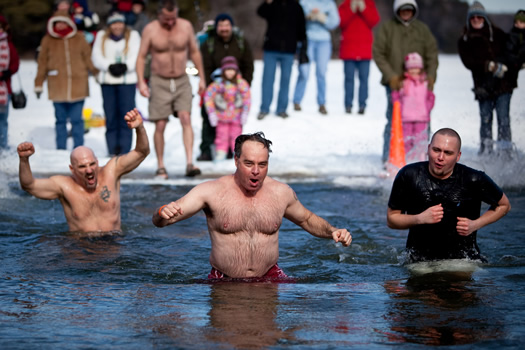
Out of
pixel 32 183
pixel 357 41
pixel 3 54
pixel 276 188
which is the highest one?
pixel 357 41

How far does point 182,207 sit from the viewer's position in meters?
5.99

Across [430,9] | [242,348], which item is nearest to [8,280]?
[242,348]

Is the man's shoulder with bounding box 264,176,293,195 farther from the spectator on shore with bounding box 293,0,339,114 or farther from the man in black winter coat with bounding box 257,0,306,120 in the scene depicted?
the spectator on shore with bounding box 293,0,339,114

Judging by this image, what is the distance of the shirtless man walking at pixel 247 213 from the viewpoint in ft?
19.9

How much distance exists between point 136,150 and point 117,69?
4453 millimetres

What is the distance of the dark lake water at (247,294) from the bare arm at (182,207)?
55cm

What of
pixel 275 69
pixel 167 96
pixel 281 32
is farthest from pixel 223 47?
pixel 275 69

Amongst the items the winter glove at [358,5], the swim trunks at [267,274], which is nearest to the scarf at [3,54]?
the winter glove at [358,5]

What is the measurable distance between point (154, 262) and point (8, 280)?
140 cm

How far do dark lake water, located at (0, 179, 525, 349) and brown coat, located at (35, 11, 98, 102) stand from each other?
3.38 metres

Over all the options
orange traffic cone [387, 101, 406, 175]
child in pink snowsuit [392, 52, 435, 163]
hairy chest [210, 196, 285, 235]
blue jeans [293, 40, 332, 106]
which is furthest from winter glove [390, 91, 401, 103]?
hairy chest [210, 196, 285, 235]

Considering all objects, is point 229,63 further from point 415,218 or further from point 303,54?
point 415,218

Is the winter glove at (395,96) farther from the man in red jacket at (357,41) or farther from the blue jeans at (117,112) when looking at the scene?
the blue jeans at (117,112)

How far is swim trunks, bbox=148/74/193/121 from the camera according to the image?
1153 centimetres
